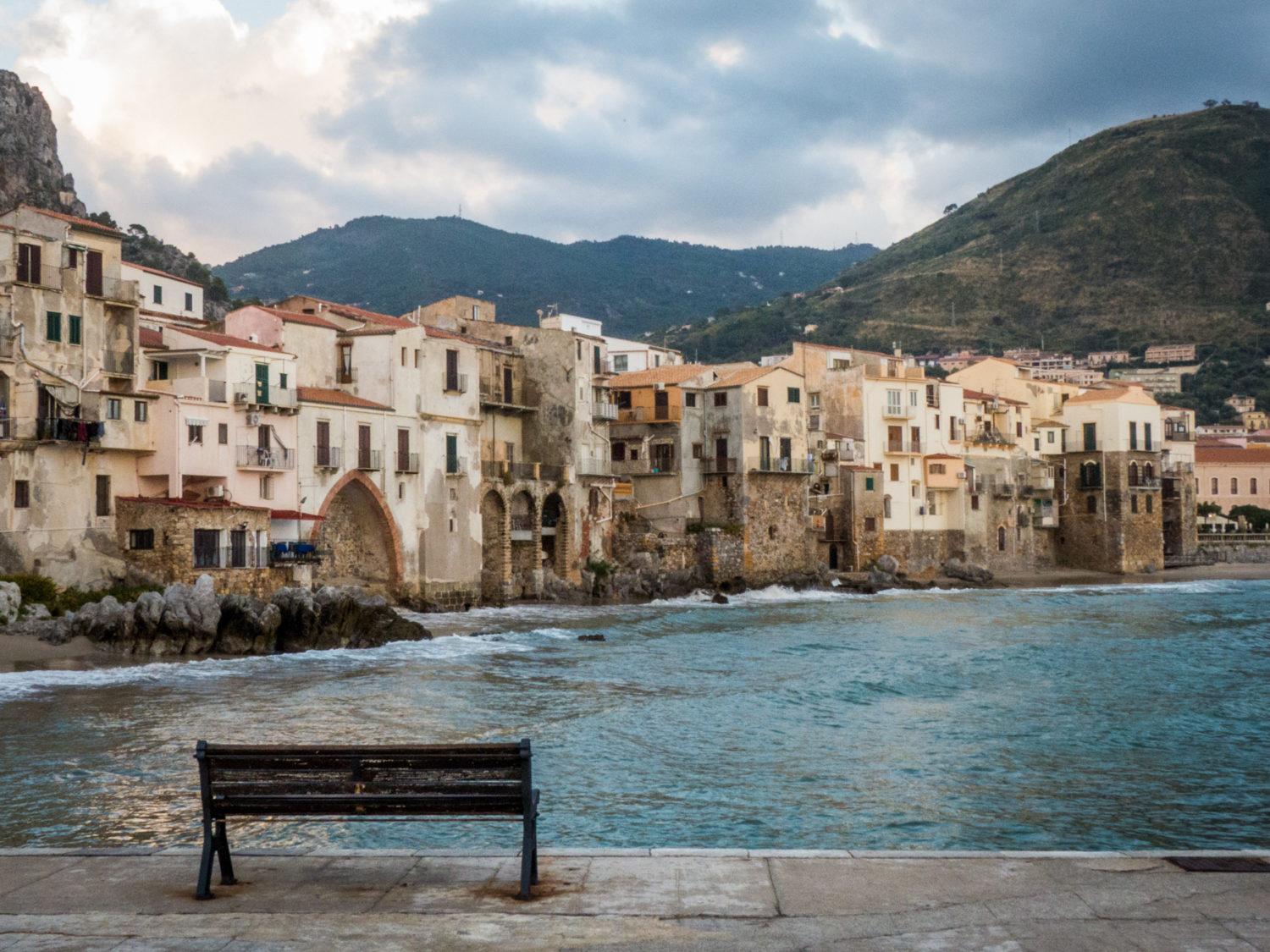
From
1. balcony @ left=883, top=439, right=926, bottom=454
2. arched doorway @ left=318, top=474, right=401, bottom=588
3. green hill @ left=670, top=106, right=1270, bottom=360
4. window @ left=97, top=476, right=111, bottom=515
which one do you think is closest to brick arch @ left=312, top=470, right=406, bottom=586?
arched doorway @ left=318, top=474, right=401, bottom=588

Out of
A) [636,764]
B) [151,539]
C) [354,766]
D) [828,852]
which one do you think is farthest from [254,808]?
[151,539]

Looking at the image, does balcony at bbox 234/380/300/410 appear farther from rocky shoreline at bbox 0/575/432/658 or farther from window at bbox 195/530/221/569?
rocky shoreline at bbox 0/575/432/658

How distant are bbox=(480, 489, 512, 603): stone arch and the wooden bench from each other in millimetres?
46889

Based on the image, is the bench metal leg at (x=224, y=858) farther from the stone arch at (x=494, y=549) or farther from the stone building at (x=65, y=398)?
the stone arch at (x=494, y=549)

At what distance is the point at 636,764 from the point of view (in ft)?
63.8

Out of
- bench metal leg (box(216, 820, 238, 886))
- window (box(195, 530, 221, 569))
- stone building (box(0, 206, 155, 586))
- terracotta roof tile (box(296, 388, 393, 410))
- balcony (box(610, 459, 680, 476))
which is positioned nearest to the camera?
bench metal leg (box(216, 820, 238, 886))

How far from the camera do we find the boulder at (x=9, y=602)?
34281 millimetres

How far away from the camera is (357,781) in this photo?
941 cm

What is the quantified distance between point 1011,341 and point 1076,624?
111 meters

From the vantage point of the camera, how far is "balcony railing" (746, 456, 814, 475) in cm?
6998

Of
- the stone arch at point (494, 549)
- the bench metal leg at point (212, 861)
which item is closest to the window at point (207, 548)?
the stone arch at point (494, 549)

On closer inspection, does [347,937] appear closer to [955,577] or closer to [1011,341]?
[955,577]

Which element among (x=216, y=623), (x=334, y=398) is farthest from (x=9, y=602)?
(x=334, y=398)

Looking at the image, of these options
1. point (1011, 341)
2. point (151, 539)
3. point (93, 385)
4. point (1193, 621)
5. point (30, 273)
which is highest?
point (1011, 341)
